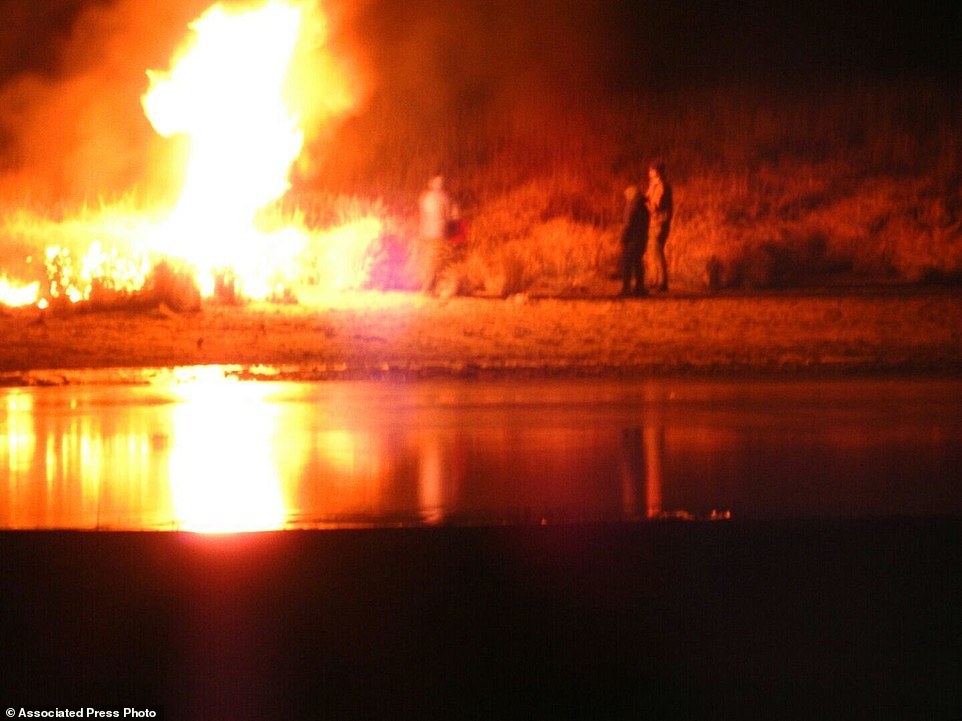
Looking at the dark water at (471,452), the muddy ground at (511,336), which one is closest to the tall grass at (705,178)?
the muddy ground at (511,336)

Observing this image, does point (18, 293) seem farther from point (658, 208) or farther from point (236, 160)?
point (658, 208)

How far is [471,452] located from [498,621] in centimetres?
421

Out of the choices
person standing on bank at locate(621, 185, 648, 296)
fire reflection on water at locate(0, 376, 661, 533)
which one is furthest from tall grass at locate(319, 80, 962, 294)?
fire reflection on water at locate(0, 376, 661, 533)

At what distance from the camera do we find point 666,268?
21.9 meters

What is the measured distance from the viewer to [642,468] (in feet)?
34.3

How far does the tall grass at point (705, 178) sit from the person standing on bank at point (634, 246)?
1182 millimetres

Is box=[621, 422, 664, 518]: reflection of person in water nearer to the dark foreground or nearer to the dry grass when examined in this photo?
the dark foreground

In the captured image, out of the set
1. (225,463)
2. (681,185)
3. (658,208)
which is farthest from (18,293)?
(681,185)

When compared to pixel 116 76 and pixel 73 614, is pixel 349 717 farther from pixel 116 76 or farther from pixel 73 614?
pixel 116 76

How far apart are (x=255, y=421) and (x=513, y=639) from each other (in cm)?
607

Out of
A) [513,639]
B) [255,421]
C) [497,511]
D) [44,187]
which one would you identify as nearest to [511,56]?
[44,187]

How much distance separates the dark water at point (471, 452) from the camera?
9.28m

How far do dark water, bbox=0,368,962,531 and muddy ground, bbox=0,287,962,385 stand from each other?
3.90 ft

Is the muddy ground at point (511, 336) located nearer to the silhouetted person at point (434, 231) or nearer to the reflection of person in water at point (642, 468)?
the silhouetted person at point (434, 231)
